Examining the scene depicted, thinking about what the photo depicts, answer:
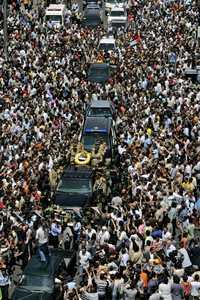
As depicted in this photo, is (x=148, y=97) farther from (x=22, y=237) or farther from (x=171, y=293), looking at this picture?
(x=171, y=293)

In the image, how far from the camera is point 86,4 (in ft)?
180

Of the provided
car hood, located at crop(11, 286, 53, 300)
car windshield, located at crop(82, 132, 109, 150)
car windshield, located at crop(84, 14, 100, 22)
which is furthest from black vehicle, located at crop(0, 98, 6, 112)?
car windshield, located at crop(84, 14, 100, 22)

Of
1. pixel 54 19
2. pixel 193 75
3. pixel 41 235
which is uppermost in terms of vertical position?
pixel 41 235

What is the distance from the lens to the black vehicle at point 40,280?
741 inches

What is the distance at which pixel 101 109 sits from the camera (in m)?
32.0

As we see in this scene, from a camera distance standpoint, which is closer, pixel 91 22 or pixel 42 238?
pixel 42 238

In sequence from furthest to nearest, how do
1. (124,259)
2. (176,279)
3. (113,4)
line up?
(113,4)
(124,259)
(176,279)

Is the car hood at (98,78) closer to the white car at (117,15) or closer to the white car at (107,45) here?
the white car at (107,45)

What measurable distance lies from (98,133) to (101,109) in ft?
10.5

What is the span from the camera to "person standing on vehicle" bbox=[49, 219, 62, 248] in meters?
Result: 22.5

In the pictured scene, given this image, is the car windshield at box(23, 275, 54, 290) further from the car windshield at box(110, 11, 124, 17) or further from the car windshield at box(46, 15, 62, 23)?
the car windshield at box(110, 11, 124, 17)

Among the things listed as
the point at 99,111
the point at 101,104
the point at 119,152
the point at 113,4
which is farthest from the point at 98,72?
the point at 113,4

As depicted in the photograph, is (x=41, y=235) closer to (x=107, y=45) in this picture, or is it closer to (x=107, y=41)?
(x=107, y=45)

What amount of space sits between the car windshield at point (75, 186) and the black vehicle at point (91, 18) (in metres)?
23.6
